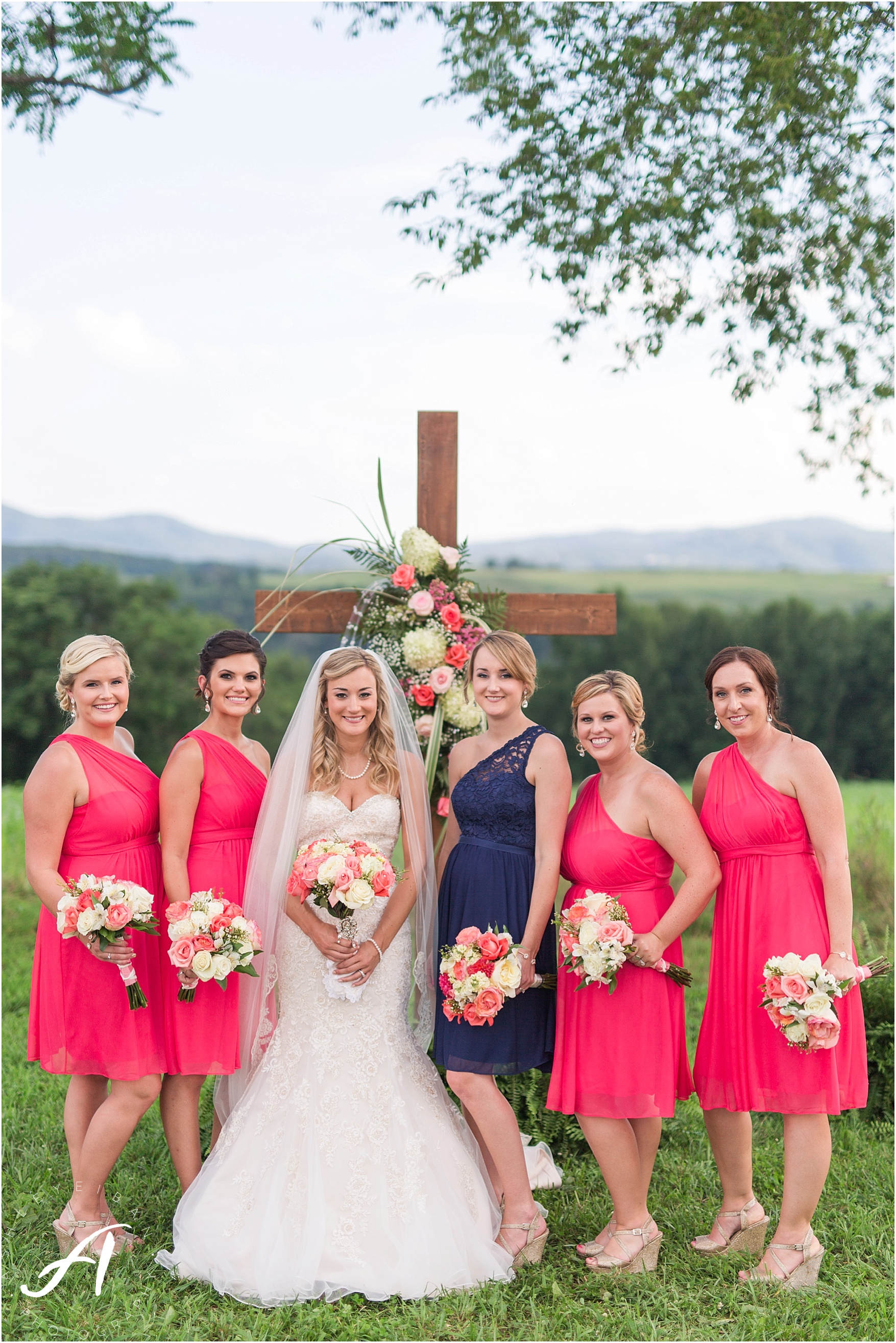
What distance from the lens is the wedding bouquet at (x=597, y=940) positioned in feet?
12.9

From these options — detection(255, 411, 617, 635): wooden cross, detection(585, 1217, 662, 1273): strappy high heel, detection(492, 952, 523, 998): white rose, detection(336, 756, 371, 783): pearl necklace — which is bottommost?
detection(585, 1217, 662, 1273): strappy high heel

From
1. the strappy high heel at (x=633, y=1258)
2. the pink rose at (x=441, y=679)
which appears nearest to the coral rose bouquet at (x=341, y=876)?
the pink rose at (x=441, y=679)

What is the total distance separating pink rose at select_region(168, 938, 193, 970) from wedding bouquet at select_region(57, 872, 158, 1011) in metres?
0.14

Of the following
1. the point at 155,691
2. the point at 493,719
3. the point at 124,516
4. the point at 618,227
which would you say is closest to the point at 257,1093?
the point at 493,719

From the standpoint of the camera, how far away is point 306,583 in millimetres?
5809

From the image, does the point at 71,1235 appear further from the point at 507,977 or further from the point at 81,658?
the point at 81,658

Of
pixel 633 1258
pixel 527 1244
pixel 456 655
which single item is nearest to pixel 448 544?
pixel 456 655

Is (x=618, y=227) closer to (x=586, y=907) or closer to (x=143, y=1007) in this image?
(x=586, y=907)

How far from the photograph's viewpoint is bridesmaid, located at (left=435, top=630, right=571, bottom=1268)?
14.3ft

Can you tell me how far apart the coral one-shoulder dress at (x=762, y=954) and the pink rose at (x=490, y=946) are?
3.17ft

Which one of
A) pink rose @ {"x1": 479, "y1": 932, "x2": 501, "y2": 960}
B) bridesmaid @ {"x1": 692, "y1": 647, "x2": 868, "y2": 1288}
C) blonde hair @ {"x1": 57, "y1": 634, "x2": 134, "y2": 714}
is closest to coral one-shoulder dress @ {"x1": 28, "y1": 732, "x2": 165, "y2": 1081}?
blonde hair @ {"x1": 57, "y1": 634, "x2": 134, "y2": 714}

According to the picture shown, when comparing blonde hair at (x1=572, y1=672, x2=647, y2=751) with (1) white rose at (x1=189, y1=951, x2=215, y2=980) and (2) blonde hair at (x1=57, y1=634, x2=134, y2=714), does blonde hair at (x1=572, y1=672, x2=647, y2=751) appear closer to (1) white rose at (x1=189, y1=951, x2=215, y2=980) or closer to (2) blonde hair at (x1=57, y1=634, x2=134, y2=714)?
(1) white rose at (x1=189, y1=951, x2=215, y2=980)

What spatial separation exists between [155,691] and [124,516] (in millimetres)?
8144

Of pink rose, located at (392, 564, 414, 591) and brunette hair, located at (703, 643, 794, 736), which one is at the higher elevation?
pink rose, located at (392, 564, 414, 591)
